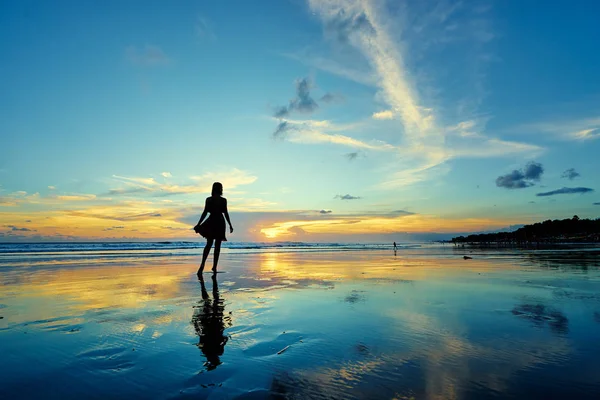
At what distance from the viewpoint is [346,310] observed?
544cm

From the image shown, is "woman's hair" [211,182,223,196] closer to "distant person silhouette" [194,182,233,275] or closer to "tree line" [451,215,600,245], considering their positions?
"distant person silhouette" [194,182,233,275]

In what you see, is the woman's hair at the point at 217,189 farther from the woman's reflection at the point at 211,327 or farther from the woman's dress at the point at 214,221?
the woman's reflection at the point at 211,327

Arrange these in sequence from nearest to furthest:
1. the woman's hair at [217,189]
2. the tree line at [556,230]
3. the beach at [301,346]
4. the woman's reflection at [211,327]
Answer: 1. the beach at [301,346]
2. the woman's reflection at [211,327]
3. the woman's hair at [217,189]
4. the tree line at [556,230]

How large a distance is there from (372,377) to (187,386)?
147 cm

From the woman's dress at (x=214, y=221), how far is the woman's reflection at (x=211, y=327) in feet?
14.6

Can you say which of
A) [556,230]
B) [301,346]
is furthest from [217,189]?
[556,230]

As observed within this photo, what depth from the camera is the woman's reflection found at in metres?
3.28

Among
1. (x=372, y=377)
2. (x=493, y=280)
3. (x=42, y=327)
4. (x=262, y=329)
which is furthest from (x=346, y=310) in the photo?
(x=493, y=280)

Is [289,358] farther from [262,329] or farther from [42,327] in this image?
[42,327]

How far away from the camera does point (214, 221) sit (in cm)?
A: 1100

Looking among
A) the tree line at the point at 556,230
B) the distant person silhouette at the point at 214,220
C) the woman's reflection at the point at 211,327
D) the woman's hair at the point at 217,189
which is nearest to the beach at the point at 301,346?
the woman's reflection at the point at 211,327

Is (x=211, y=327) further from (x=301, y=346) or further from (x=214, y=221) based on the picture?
A: (x=214, y=221)

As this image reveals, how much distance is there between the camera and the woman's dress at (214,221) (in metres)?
11.0

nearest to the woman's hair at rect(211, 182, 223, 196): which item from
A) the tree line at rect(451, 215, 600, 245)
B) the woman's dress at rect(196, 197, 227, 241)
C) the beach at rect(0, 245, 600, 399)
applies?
the woman's dress at rect(196, 197, 227, 241)
